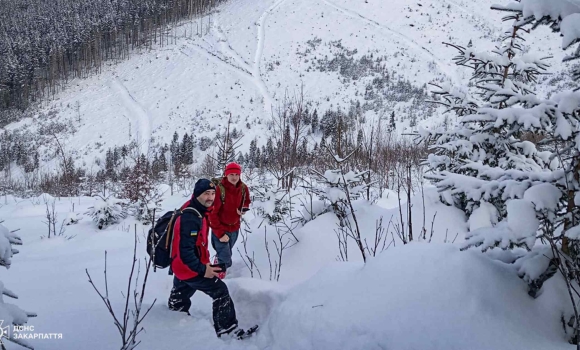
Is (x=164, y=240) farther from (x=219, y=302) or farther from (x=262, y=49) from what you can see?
(x=262, y=49)

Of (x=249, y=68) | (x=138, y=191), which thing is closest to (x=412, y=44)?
(x=249, y=68)

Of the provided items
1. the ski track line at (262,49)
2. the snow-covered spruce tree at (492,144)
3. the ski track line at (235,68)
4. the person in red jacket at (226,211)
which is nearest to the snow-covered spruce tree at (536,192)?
the snow-covered spruce tree at (492,144)

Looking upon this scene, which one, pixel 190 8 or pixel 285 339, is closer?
pixel 285 339

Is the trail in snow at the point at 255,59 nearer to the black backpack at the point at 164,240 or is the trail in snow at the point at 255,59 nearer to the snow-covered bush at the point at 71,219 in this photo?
the snow-covered bush at the point at 71,219

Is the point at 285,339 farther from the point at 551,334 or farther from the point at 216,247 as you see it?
the point at 216,247

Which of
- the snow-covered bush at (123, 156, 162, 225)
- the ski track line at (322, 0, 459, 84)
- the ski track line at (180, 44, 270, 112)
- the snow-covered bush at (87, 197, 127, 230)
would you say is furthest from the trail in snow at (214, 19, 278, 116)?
the snow-covered bush at (87, 197, 127, 230)

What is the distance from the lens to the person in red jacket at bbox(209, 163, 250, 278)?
13.9 ft

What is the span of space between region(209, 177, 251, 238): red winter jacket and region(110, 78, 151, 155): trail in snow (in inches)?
974

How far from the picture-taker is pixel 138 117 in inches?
1339

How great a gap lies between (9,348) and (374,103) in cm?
2948

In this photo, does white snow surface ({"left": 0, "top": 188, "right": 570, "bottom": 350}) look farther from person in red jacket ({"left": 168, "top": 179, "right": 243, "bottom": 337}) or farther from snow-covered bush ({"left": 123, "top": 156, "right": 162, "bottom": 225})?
snow-covered bush ({"left": 123, "top": 156, "right": 162, "bottom": 225})

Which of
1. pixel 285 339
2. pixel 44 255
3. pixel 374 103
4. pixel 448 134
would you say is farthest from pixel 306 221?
pixel 374 103

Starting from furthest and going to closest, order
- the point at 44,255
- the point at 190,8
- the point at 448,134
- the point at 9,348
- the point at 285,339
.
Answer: the point at 190,8 < the point at 44,255 < the point at 448,134 < the point at 285,339 < the point at 9,348

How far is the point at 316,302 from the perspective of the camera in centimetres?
245
